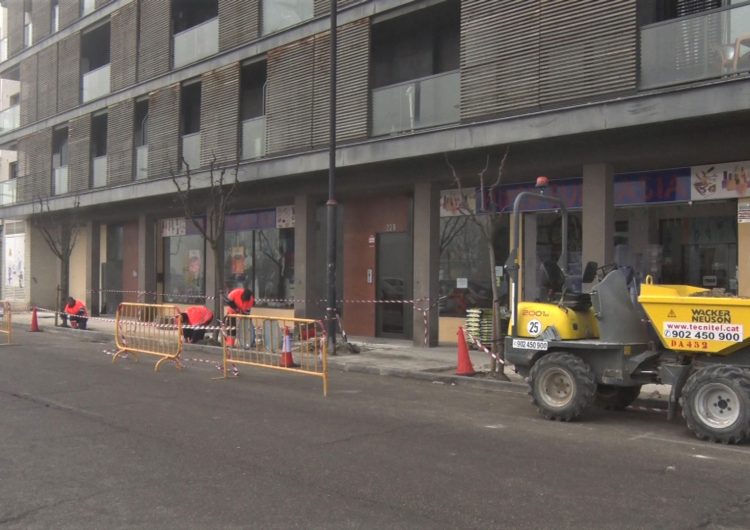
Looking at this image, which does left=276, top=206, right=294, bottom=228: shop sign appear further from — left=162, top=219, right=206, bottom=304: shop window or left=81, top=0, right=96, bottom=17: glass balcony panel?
left=81, top=0, right=96, bottom=17: glass balcony panel

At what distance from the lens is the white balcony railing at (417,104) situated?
14.4m

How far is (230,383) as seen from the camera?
10820 millimetres

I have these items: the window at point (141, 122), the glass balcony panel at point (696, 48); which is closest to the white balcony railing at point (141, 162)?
the window at point (141, 122)

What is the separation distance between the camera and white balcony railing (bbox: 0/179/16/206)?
30406 millimetres

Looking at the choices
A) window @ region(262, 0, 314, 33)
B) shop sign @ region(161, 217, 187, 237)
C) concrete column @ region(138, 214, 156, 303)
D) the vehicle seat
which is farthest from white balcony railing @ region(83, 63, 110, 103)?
the vehicle seat

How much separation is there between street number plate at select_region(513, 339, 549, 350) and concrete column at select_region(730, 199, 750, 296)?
5.69 meters

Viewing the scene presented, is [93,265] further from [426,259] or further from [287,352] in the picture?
[287,352]

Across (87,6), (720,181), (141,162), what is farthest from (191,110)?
(720,181)

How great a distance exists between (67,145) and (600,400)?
24.7 metres

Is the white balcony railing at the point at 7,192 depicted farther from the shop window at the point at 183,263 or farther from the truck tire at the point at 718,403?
the truck tire at the point at 718,403

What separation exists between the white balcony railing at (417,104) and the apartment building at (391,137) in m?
0.05

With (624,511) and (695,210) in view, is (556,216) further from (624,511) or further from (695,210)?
(624,511)

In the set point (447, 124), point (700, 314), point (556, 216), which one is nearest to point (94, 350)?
point (447, 124)

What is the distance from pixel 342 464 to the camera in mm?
5988
